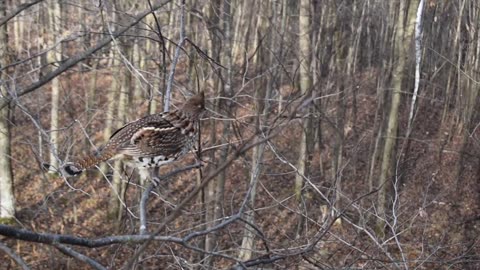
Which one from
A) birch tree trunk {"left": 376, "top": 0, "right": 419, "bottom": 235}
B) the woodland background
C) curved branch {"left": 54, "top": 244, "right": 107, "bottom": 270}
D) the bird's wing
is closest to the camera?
curved branch {"left": 54, "top": 244, "right": 107, "bottom": 270}

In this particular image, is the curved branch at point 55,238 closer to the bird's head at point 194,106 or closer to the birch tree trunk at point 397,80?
the bird's head at point 194,106

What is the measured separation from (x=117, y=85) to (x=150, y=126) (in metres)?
10.3

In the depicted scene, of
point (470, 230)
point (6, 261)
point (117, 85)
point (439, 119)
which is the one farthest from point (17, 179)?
point (439, 119)

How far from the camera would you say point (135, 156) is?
4.75 m

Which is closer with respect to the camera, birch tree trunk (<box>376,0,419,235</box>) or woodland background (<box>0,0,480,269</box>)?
woodland background (<box>0,0,480,269</box>)

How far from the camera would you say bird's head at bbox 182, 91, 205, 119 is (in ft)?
15.4

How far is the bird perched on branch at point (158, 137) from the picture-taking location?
15.2 feet

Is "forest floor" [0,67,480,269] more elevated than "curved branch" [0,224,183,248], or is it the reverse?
"curved branch" [0,224,183,248]

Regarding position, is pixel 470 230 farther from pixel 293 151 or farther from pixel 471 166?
pixel 293 151

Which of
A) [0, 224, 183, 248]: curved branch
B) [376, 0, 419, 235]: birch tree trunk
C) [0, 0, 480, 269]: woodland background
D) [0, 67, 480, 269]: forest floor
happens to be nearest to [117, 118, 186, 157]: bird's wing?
[0, 224, 183, 248]: curved branch

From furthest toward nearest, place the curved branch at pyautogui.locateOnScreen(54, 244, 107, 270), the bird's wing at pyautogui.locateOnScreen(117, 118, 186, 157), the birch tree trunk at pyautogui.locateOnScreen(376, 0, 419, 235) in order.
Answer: the birch tree trunk at pyautogui.locateOnScreen(376, 0, 419, 235) < the bird's wing at pyautogui.locateOnScreen(117, 118, 186, 157) < the curved branch at pyautogui.locateOnScreen(54, 244, 107, 270)

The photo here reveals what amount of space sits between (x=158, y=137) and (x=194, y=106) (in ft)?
1.26

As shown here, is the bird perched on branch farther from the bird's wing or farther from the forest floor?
the forest floor

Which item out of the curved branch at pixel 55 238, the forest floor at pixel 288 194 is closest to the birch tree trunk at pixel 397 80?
the forest floor at pixel 288 194
